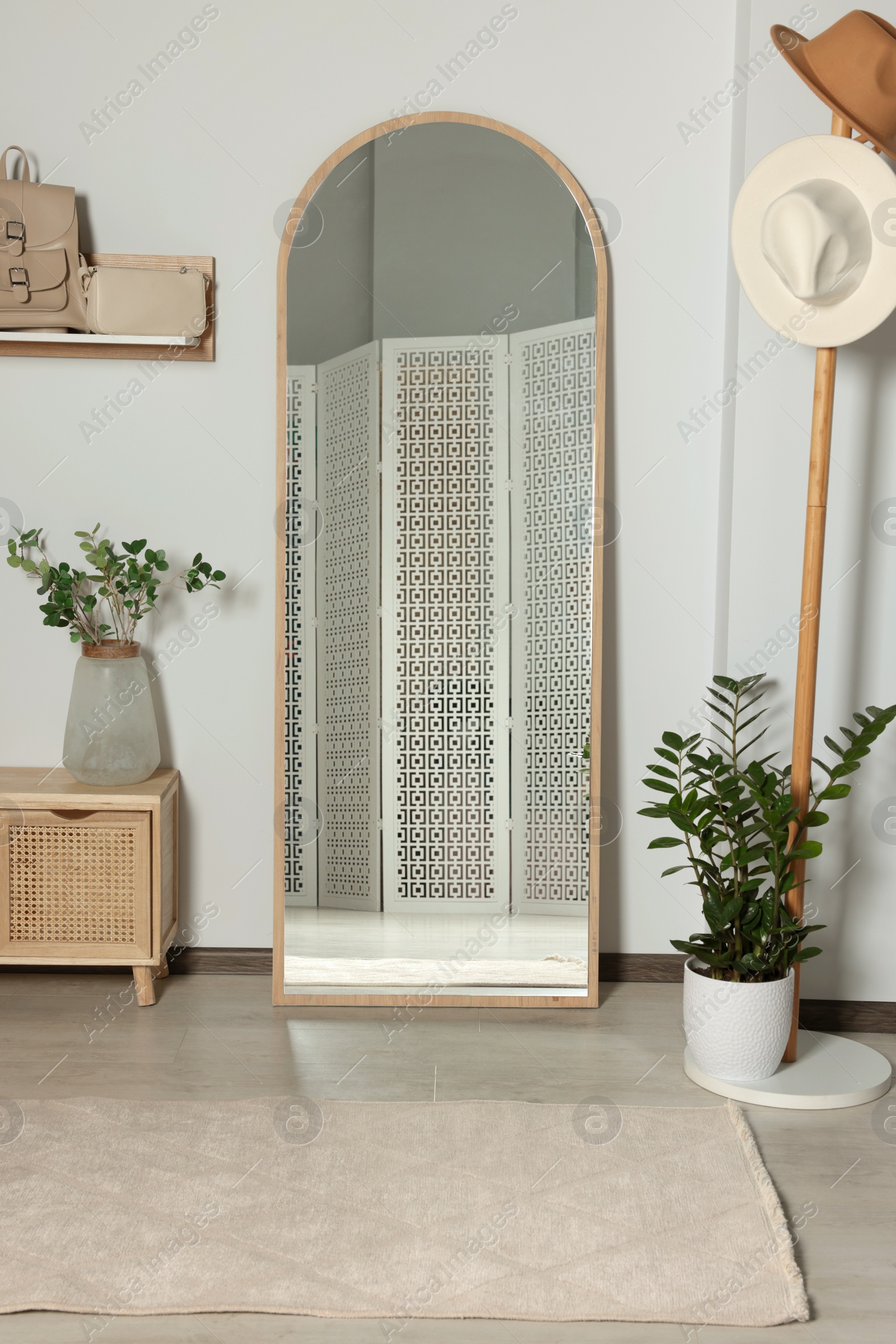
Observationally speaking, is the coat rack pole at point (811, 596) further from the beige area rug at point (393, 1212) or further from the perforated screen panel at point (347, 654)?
the perforated screen panel at point (347, 654)

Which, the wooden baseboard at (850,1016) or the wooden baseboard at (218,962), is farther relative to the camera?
the wooden baseboard at (218,962)

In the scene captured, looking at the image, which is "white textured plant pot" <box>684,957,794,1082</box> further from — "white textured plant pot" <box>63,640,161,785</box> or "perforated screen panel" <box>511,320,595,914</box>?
"white textured plant pot" <box>63,640,161,785</box>

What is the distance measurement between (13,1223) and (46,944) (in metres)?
0.88

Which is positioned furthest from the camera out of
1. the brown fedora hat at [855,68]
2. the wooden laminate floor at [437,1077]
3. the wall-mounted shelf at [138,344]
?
the wall-mounted shelf at [138,344]

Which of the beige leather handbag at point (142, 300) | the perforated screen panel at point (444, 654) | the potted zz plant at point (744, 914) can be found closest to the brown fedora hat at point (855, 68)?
the perforated screen panel at point (444, 654)

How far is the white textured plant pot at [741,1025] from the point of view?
6.89ft

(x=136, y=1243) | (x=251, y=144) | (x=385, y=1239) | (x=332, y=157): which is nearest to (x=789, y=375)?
(x=332, y=157)

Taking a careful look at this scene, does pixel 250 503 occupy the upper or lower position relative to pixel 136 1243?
upper

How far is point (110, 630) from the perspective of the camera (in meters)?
2.67

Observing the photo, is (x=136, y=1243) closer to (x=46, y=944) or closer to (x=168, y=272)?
(x=46, y=944)

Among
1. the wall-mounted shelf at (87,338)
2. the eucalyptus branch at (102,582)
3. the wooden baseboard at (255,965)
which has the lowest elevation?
the wooden baseboard at (255,965)

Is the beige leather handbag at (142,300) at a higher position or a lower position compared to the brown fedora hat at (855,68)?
lower

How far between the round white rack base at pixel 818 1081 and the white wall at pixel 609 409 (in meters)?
0.25

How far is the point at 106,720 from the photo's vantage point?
247 cm
